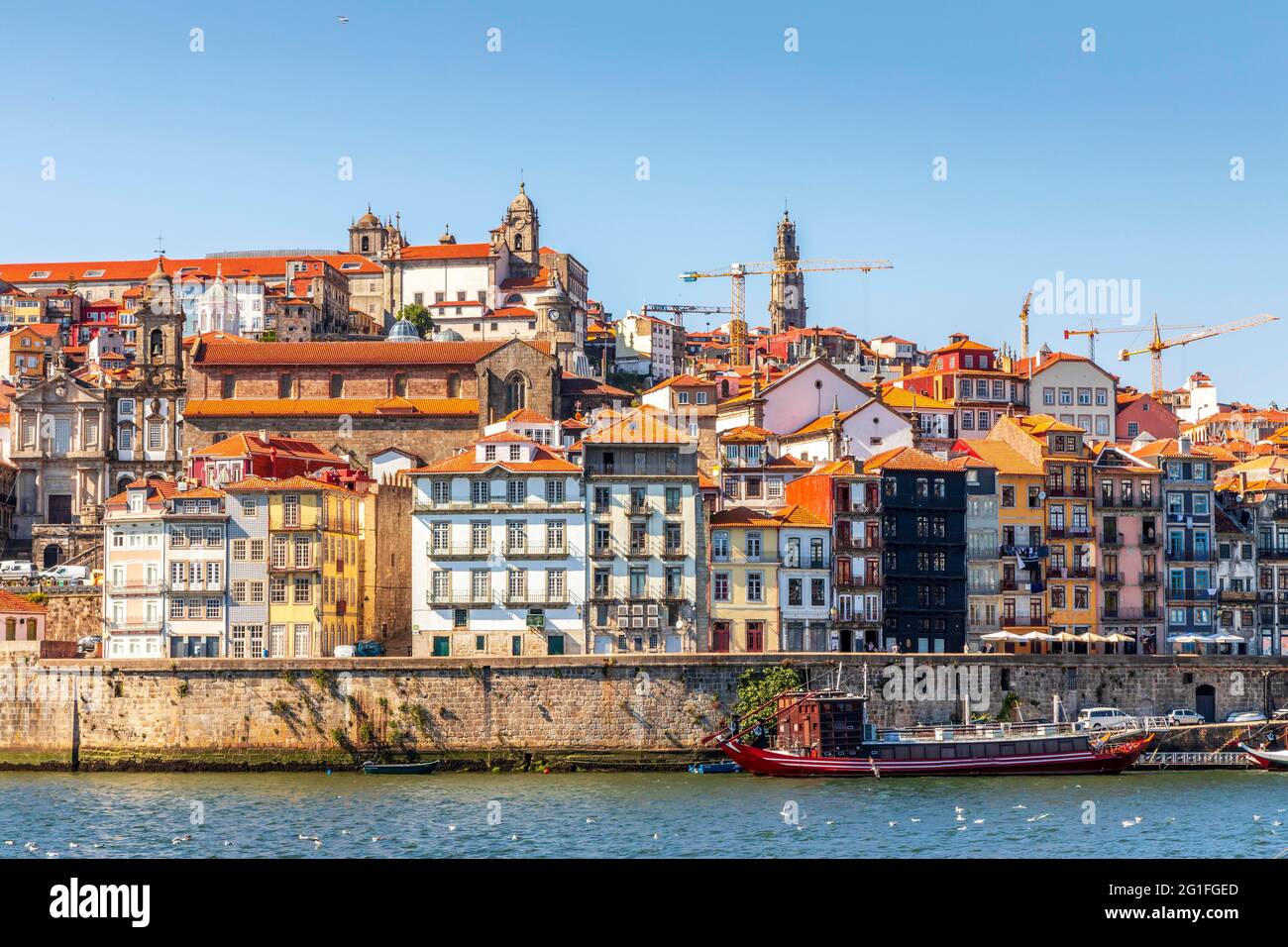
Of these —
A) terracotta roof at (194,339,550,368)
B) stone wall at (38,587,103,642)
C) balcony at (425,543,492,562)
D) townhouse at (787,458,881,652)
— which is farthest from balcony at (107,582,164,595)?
terracotta roof at (194,339,550,368)

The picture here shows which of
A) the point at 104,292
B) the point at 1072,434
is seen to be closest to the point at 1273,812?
the point at 1072,434

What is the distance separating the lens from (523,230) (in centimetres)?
18000

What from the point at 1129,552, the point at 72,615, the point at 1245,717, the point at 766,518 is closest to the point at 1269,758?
the point at 1245,717

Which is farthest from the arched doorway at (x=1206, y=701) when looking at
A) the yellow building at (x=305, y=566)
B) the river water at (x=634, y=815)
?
the yellow building at (x=305, y=566)

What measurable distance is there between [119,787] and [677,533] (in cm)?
2532

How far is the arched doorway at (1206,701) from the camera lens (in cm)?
7600

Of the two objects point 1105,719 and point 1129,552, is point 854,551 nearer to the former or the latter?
point 1105,719

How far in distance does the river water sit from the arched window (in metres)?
46.7

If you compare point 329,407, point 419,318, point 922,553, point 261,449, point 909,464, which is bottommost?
point 922,553

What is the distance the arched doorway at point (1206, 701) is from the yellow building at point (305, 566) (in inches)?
1464

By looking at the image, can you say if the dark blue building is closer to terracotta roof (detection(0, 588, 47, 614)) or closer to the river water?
the river water

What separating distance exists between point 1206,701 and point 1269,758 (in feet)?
18.7

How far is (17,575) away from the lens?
95125mm
